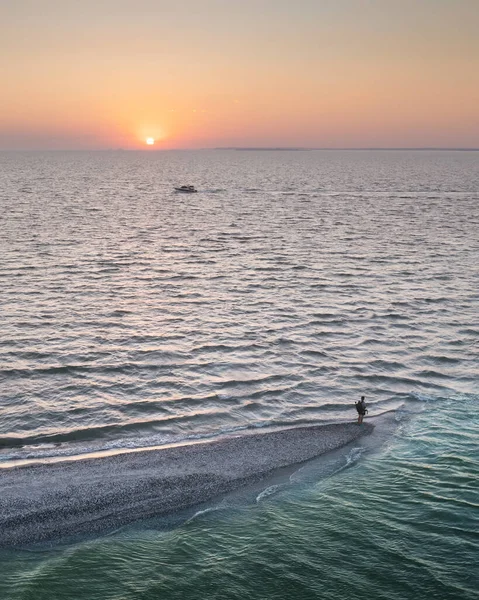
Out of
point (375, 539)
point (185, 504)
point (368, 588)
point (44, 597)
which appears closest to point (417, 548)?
point (375, 539)

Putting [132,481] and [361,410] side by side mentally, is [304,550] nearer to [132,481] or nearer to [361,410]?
[132,481]

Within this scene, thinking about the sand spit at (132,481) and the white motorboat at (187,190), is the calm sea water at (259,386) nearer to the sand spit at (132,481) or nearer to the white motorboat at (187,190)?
the sand spit at (132,481)

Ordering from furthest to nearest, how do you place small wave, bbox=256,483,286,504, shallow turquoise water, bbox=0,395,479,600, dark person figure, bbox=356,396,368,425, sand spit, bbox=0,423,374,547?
dark person figure, bbox=356,396,368,425
small wave, bbox=256,483,286,504
sand spit, bbox=0,423,374,547
shallow turquoise water, bbox=0,395,479,600

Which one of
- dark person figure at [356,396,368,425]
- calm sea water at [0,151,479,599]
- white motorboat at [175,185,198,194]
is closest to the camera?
calm sea water at [0,151,479,599]

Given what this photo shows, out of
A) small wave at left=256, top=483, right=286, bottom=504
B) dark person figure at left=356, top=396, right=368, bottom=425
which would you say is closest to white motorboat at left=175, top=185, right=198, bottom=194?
dark person figure at left=356, top=396, right=368, bottom=425

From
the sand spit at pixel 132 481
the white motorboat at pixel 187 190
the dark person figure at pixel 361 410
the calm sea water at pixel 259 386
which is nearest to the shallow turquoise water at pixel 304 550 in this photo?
the calm sea water at pixel 259 386

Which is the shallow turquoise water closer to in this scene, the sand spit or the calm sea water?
the calm sea water
